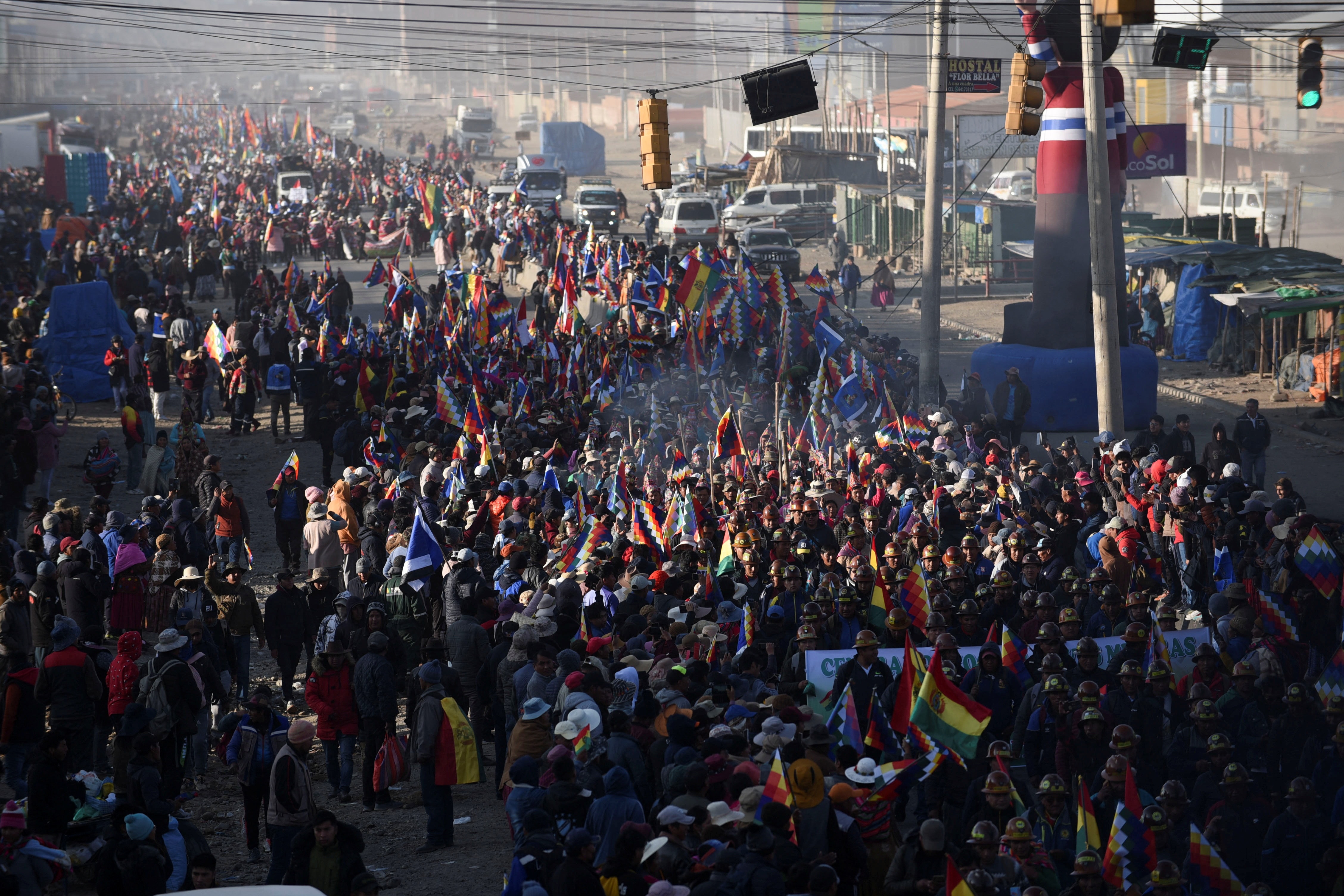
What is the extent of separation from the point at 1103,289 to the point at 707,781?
1153cm

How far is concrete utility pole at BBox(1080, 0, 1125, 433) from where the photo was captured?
1788 cm

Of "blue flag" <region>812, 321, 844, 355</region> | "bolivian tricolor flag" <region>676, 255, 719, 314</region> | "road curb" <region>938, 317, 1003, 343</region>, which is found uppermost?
"bolivian tricolor flag" <region>676, 255, 719, 314</region>

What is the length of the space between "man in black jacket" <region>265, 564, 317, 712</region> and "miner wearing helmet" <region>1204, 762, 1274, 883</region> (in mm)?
7247

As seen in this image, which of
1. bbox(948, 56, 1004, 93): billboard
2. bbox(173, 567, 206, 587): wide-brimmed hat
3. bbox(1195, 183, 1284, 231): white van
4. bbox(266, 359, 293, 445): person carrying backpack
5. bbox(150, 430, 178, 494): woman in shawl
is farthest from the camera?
bbox(1195, 183, 1284, 231): white van

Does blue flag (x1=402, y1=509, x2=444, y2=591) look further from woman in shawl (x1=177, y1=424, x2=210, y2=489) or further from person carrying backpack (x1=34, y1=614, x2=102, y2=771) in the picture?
woman in shawl (x1=177, y1=424, x2=210, y2=489)

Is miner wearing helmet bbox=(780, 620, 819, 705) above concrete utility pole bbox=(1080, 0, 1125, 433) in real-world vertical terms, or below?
below

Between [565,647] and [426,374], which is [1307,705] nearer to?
[565,647]

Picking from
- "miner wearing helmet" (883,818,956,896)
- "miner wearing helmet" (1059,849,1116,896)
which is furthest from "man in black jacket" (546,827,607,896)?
"miner wearing helmet" (1059,849,1116,896)

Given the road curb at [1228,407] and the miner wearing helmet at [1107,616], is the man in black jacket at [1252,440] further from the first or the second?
the miner wearing helmet at [1107,616]

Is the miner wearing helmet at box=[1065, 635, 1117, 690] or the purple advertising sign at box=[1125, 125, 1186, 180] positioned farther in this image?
the purple advertising sign at box=[1125, 125, 1186, 180]

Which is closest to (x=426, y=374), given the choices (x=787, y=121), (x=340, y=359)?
(x=340, y=359)

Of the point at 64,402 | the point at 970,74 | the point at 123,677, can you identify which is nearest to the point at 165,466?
the point at 123,677

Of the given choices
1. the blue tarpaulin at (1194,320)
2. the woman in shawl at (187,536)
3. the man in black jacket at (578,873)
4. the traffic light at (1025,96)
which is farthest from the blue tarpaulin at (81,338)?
the man in black jacket at (578,873)

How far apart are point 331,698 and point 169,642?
1142 mm
